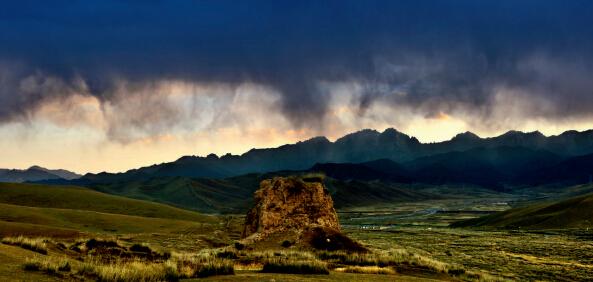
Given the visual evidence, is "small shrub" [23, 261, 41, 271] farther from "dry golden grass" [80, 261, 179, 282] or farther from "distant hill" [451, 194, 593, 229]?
"distant hill" [451, 194, 593, 229]

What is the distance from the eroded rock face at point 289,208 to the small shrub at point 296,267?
761 inches

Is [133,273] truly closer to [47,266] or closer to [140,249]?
[47,266]

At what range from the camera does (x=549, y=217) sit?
351ft

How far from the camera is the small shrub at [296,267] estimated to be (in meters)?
22.0

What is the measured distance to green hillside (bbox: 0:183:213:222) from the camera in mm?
140375

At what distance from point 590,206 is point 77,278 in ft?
376

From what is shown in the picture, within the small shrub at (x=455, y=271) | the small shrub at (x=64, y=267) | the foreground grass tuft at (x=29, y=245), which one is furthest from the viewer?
the small shrub at (x=455, y=271)

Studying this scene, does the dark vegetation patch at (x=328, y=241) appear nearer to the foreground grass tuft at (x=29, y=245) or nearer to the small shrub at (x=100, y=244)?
the small shrub at (x=100, y=244)

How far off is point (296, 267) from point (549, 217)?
10262cm

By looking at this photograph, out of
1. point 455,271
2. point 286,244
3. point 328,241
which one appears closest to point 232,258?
point 286,244

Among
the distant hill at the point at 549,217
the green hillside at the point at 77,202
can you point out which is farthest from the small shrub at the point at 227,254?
the green hillside at the point at 77,202

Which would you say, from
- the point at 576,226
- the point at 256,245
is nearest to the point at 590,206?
the point at 576,226

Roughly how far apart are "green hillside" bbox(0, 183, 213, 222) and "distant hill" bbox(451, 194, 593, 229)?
282ft

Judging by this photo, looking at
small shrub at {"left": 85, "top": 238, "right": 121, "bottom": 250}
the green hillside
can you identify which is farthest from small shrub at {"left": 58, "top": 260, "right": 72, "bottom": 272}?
the green hillside
